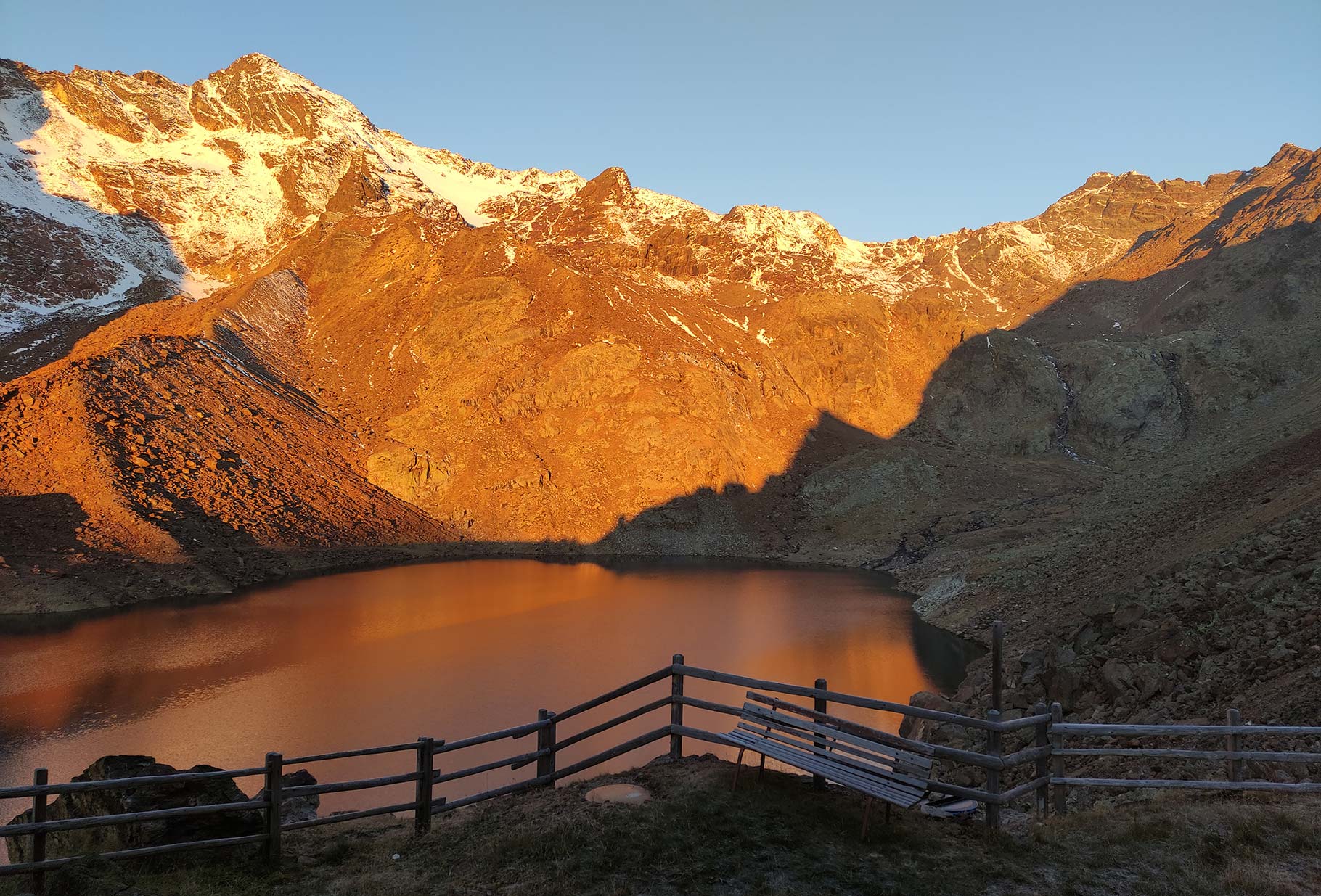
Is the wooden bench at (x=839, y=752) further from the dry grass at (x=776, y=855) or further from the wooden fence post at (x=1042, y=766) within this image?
the wooden fence post at (x=1042, y=766)

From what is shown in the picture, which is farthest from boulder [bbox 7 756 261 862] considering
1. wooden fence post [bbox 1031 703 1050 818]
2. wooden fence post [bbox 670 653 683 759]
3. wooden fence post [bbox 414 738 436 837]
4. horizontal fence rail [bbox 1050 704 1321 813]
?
horizontal fence rail [bbox 1050 704 1321 813]

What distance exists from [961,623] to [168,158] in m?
169

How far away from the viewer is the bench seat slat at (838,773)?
28.0ft

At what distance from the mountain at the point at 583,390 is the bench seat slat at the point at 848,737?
661 inches

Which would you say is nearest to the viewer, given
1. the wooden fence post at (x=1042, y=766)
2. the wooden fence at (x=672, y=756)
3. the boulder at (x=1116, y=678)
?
the wooden fence at (x=672, y=756)

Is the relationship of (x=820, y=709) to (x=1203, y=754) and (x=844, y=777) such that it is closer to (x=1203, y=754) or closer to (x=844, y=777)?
(x=844, y=777)

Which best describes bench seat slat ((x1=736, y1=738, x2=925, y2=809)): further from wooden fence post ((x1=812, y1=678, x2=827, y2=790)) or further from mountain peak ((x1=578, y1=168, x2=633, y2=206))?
mountain peak ((x1=578, y1=168, x2=633, y2=206))

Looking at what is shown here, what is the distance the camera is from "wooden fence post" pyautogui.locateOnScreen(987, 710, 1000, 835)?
30.3ft

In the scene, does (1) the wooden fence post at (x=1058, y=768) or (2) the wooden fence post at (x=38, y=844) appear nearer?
(2) the wooden fence post at (x=38, y=844)

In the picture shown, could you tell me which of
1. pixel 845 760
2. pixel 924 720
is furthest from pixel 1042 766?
pixel 924 720

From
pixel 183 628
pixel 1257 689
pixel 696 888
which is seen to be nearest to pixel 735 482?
pixel 183 628

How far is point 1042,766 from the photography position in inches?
430

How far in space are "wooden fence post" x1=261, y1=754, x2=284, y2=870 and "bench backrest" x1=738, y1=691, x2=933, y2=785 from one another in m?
5.90

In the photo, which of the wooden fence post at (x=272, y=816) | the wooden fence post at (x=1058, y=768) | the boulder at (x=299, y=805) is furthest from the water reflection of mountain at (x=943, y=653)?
the wooden fence post at (x=272, y=816)
